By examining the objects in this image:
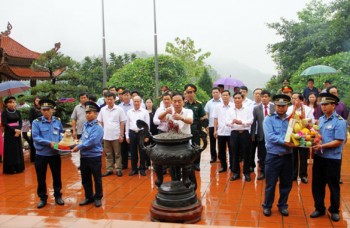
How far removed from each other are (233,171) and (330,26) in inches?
535

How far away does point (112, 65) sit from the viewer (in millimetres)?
27906

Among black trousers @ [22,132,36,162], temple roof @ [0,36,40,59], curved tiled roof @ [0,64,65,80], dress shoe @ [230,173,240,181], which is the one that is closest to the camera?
dress shoe @ [230,173,240,181]

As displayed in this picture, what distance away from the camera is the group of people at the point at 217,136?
454 cm

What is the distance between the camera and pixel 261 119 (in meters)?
6.47

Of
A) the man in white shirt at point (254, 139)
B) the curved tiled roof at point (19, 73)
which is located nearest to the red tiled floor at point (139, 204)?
the man in white shirt at point (254, 139)

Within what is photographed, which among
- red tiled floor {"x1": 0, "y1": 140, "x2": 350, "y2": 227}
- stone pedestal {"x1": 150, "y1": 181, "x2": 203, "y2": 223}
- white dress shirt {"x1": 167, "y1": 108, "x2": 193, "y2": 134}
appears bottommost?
red tiled floor {"x1": 0, "y1": 140, "x2": 350, "y2": 227}

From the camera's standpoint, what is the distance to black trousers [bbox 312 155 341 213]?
4.47m

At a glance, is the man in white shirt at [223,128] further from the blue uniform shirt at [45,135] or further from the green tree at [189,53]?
the green tree at [189,53]

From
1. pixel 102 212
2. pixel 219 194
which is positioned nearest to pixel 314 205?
pixel 219 194

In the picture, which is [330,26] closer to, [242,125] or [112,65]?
[242,125]

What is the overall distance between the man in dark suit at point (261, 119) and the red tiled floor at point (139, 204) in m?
0.39

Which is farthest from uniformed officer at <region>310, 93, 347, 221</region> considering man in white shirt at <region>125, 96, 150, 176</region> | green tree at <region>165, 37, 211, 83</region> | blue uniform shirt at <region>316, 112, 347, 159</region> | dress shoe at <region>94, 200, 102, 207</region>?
green tree at <region>165, 37, 211, 83</region>

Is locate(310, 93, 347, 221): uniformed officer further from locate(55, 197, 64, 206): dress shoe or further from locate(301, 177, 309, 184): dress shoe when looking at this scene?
locate(55, 197, 64, 206): dress shoe

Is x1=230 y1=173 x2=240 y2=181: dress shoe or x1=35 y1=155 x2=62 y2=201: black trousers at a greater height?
x1=35 y1=155 x2=62 y2=201: black trousers
